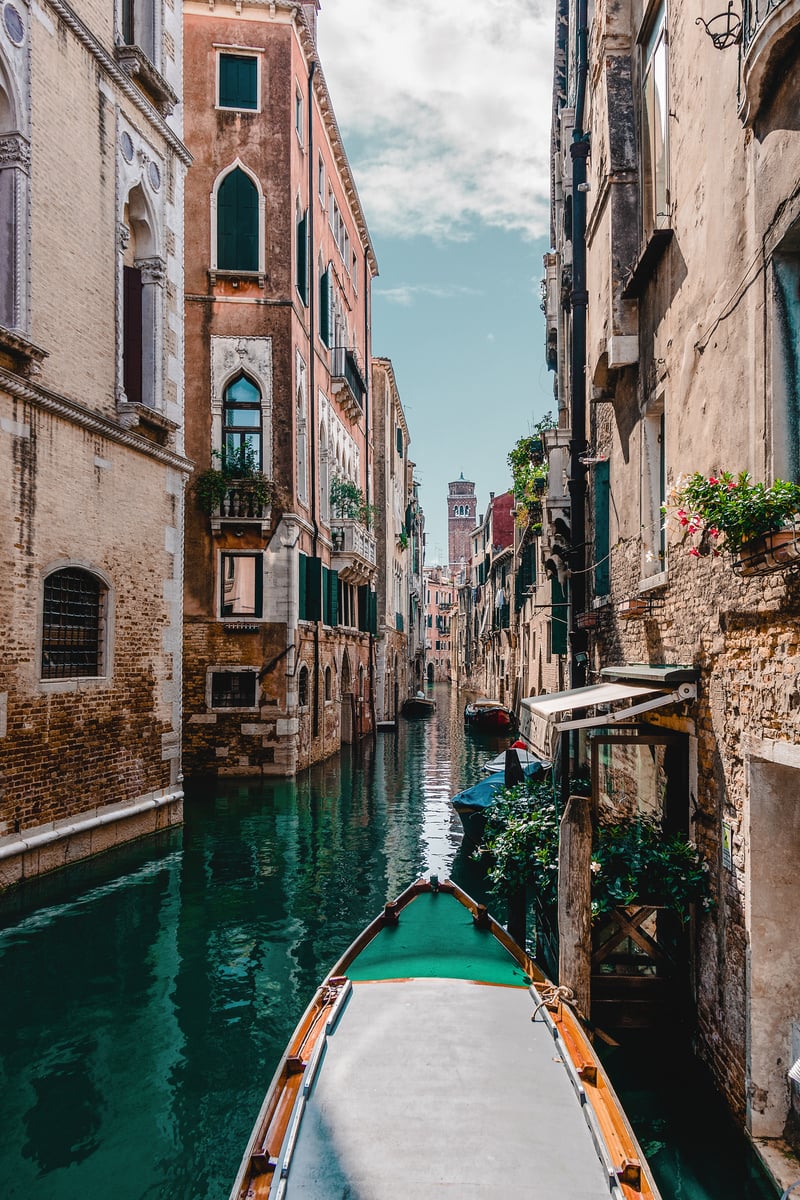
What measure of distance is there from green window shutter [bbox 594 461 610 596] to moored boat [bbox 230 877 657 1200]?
5.10 metres

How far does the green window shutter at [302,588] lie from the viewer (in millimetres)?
18359

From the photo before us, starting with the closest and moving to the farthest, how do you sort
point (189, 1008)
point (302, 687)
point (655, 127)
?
point (189, 1008), point (655, 127), point (302, 687)

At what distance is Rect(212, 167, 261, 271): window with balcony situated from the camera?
59.9ft

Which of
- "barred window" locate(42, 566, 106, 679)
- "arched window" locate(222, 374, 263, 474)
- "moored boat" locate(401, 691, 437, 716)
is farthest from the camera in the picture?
"moored boat" locate(401, 691, 437, 716)

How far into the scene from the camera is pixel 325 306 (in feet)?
73.8

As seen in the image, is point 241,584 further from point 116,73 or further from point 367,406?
point 367,406

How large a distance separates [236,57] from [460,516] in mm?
73318

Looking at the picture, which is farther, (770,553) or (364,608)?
(364,608)

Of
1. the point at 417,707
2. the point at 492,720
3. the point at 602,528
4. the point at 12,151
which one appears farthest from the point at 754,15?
the point at 417,707

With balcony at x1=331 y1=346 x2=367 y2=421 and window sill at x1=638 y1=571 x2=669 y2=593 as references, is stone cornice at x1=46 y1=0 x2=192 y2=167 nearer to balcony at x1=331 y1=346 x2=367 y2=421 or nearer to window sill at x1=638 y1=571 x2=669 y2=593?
window sill at x1=638 y1=571 x2=669 y2=593

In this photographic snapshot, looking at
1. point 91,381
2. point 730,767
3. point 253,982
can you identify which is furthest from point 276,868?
point 730,767

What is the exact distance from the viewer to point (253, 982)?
751 cm

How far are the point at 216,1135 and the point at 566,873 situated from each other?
247cm

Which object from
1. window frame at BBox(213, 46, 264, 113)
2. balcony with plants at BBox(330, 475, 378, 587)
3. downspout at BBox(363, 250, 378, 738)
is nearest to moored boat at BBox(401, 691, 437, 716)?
downspout at BBox(363, 250, 378, 738)
